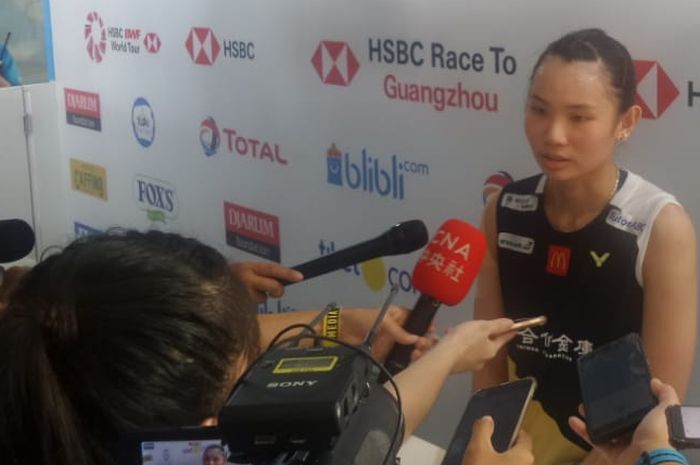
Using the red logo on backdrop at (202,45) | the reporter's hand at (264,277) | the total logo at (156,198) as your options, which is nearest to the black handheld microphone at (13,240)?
the reporter's hand at (264,277)

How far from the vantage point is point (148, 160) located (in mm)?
3092

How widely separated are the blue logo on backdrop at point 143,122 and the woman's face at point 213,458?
2248 millimetres

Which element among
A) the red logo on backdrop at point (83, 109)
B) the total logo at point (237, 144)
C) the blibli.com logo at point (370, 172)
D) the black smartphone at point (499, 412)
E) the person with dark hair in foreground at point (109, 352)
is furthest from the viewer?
the red logo on backdrop at point (83, 109)

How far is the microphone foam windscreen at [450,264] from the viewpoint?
1.43 meters

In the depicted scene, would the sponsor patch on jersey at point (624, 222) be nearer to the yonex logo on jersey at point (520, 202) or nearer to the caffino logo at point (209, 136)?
the yonex logo on jersey at point (520, 202)

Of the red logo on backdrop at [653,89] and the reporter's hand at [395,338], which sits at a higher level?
the red logo on backdrop at [653,89]

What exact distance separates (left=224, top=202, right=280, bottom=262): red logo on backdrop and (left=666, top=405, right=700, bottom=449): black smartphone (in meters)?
1.65

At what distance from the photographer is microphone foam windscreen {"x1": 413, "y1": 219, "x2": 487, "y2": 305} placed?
1426 mm

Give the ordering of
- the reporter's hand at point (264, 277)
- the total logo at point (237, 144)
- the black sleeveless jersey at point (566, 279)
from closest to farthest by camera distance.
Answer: the reporter's hand at point (264, 277) < the black sleeveless jersey at point (566, 279) < the total logo at point (237, 144)

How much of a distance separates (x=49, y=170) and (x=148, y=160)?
759mm

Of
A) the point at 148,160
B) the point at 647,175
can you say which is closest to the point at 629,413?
the point at 647,175

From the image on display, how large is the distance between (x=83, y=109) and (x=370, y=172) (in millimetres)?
1534

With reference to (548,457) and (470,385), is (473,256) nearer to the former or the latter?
(548,457)

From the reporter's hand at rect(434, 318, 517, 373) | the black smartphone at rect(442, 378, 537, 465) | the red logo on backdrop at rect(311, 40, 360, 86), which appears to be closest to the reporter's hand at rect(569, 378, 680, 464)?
the black smartphone at rect(442, 378, 537, 465)
